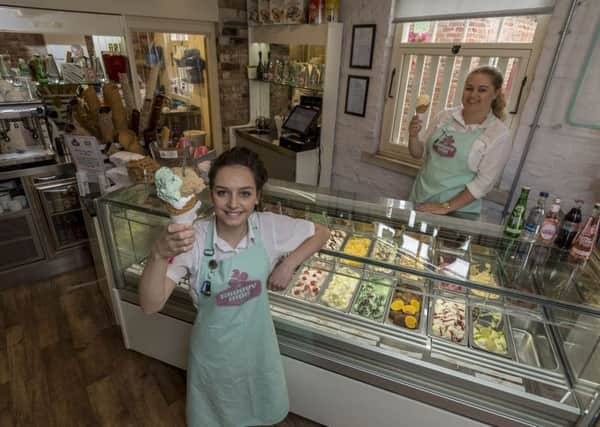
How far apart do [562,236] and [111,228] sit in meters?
2.37

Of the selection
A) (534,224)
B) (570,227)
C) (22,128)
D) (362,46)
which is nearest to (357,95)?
(362,46)

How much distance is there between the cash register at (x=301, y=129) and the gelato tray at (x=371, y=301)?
2.34 m

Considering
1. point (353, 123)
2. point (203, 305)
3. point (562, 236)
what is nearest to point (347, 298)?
point (203, 305)

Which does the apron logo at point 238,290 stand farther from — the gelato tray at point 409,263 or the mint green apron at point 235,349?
the gelato tray at point 409,263

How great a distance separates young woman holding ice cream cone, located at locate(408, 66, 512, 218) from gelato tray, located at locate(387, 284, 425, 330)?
1.70 feet

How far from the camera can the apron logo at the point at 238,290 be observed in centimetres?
129

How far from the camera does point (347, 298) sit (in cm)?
185

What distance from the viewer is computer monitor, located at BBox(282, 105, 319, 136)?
3.92m

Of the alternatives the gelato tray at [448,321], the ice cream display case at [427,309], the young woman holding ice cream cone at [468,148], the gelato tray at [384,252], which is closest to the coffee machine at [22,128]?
the ice cream display case at [427,309]

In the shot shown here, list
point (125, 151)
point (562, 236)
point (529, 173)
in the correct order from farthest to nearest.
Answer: point (529, 173) → point (125, 151) → point (562, 236)

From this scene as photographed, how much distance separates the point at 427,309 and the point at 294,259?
86cm

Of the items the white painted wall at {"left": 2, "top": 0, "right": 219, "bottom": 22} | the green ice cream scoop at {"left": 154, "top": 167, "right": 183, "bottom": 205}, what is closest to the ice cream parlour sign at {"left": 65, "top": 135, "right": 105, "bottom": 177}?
the green ice cream scoop at {"left": 154, "top": 167, "right": 183, "bottom": 205}

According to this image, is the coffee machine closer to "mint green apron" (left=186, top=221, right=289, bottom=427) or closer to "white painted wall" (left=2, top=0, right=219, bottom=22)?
"white painted wall" (left=2, top=0, right=219, bottom=22)

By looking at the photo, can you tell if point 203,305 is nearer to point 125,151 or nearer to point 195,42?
point 125,151
